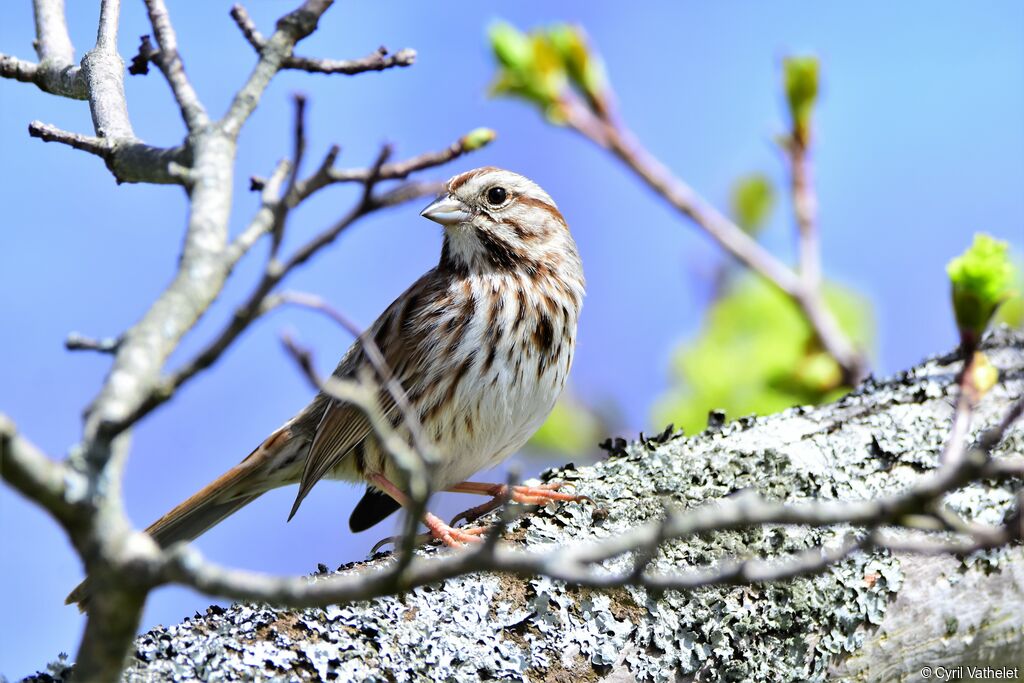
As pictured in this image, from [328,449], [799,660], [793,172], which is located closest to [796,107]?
[793,172]

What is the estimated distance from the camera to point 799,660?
316 centimetres

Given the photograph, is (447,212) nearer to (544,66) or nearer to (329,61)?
(544,66)

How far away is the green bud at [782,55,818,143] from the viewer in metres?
3.99

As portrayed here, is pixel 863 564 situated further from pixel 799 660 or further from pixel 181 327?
pixel 181 327

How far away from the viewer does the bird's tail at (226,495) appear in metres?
4.48

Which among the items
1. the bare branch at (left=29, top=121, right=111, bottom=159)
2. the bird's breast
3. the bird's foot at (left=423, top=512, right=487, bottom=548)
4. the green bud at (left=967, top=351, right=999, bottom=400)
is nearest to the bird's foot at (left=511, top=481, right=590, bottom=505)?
the bird's foot at (left=423, top=512, right=487, bottom=548)

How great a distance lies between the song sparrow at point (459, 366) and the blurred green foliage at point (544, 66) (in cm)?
101

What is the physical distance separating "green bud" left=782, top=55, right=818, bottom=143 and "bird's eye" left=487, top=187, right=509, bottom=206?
1495mm

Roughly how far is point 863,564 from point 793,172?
1599 mm

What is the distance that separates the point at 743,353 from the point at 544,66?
5.52 ft

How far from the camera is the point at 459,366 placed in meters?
4.43

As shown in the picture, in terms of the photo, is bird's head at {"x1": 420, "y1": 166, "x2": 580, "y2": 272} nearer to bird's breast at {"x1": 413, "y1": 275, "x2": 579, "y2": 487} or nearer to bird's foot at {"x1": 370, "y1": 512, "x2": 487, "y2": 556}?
bird's breast at {"x1": 413, "y1": 275, "x2": 579, "y2": 487}

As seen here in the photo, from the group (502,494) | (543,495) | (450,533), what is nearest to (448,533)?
(450,533)

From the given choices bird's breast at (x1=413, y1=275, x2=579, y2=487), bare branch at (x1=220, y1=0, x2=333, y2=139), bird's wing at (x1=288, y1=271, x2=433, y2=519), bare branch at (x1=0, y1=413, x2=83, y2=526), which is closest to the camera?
bare branch at (x1=0, y1=413, x2=83, y2=526)
